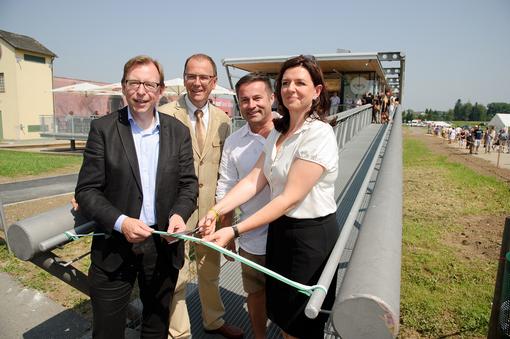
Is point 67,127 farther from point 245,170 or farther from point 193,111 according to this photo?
point 245,170

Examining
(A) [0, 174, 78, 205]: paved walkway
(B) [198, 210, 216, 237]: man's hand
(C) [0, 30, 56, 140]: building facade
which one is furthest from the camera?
(C) [0, 30, 56, 140]: building facade

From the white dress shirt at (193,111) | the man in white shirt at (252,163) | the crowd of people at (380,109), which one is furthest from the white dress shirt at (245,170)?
the crowd of people at (380,109)

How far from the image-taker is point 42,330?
3264mm

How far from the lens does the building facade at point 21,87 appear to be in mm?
28141

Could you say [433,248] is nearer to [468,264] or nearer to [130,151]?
[468,264]

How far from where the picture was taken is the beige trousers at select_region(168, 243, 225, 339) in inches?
103

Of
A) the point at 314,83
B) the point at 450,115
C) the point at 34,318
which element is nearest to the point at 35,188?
the point at 34,318

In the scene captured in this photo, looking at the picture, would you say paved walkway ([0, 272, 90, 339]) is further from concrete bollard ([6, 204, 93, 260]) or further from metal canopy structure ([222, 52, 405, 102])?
metal canopy structure ([222, 52, 405, 102])

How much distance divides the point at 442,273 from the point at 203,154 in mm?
4503

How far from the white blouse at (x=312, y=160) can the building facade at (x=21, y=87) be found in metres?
32.3

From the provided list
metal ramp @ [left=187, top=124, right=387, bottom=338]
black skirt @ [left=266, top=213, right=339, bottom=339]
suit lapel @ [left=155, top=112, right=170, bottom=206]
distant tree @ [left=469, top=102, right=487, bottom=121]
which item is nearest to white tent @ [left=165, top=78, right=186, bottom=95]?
metal ramp @ [left=187, top=124, right=387, bottom=338]

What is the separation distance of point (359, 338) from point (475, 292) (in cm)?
494

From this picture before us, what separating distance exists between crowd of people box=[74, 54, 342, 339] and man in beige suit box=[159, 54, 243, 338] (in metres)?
0.11

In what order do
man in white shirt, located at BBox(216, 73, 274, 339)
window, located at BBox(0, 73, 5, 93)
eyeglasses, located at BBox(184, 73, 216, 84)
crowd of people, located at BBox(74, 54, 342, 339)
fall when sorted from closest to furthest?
1. crowd of people, located at BBox(74, 54, 342, 339)
2. man in white shirt, located at BBox(216, 73, 274, 339)
3. eyeglasses, located at BBox(184, 73, 216, 84)
4. window, located at BBox(0, 73, 5, 93)
